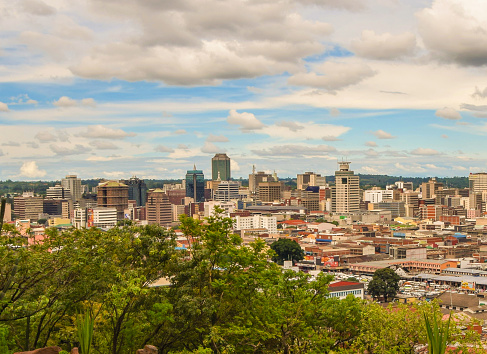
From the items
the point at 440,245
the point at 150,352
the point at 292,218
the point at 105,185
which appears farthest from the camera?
the point at 292,218

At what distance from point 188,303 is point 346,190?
162 m

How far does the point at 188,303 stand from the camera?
16984 mm

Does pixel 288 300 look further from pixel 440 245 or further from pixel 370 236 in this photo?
pixel 370 236

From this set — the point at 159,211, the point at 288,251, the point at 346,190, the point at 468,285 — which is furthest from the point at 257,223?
the point at 468,285

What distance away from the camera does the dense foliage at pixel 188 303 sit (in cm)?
1678

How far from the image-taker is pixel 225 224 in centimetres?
1869

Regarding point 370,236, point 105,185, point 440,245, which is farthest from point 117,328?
point 105,185

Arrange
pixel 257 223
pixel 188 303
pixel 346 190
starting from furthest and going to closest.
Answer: pixel 346 190 < pixel 257 223 < pixel 188 303

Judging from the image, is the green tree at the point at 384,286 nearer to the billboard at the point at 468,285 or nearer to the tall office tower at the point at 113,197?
the billboard at the point at 468,285

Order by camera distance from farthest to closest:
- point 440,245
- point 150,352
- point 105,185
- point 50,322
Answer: point 105,185
point 440,245
point 50,322
point 150,352

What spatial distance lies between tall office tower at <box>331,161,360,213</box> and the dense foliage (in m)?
158

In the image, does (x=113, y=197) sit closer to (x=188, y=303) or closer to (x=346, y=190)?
(x=346, y=190)

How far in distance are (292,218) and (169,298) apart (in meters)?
162

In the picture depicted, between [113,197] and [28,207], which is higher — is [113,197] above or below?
above
